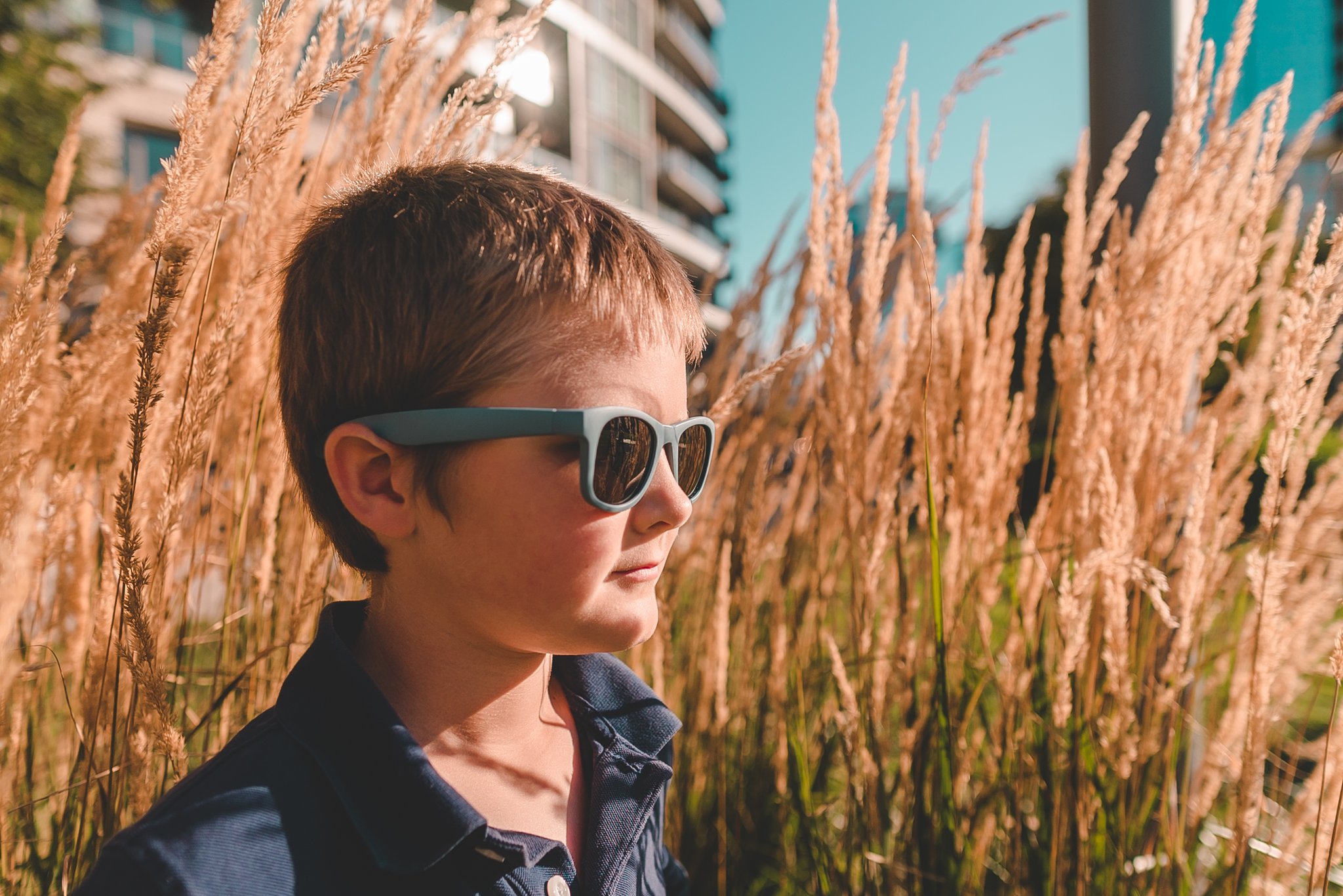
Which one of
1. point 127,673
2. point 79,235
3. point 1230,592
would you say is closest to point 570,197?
point 127,673

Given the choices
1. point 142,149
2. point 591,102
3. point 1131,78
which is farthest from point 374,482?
point 591,102

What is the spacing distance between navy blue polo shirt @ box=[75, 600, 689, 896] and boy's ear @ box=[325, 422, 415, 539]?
0.39 ft

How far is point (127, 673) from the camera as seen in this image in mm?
951

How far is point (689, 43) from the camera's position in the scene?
92.1ft

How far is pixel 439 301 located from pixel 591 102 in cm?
2132

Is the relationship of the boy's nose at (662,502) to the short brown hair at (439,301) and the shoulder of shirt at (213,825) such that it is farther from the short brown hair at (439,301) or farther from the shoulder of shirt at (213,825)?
the shoulder of shirt at (213,825)

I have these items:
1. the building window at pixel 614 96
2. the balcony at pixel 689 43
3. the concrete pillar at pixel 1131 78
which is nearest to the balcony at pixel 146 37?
the building window at pixel 614 96

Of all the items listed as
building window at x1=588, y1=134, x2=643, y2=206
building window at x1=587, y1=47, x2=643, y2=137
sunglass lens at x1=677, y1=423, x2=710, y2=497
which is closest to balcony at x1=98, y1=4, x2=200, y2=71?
building window at x1=588, y1=134, x2=643, y2=206

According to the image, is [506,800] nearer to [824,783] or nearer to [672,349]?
[672,349]

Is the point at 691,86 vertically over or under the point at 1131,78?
over

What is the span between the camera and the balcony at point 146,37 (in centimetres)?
1233

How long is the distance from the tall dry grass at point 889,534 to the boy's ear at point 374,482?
138 millimetres

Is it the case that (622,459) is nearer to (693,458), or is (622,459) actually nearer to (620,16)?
(693,458)

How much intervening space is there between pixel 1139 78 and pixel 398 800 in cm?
160
